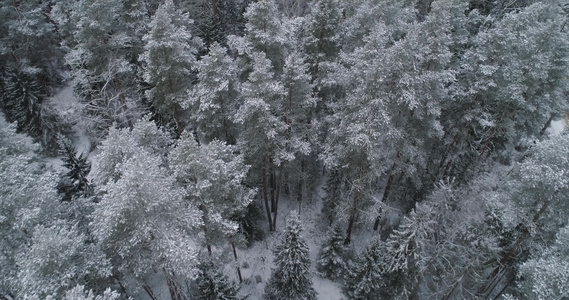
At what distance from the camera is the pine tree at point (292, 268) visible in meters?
18.9

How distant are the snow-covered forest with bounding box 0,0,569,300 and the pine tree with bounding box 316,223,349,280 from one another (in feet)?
0.38

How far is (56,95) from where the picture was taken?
104 ft

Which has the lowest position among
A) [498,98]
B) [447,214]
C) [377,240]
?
[377,240]

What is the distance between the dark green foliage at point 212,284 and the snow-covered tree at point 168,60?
9.66m

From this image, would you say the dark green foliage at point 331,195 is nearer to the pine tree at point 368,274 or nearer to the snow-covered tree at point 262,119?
the pine tree at point 368,274

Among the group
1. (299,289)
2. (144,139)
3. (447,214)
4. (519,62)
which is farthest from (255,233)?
(519,62)

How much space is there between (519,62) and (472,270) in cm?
1192

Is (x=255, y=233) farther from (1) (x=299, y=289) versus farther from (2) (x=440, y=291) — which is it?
(2) (x=440, y=291)

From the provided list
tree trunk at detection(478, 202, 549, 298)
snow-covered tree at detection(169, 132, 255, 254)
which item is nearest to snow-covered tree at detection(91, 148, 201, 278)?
snow-covered tree at detection(169, 132, 255, 254)

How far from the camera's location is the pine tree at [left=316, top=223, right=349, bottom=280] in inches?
863

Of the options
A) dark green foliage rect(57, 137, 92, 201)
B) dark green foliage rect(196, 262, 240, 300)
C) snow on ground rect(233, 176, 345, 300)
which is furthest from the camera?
snow on ground rect(233, 176, 345, 300)

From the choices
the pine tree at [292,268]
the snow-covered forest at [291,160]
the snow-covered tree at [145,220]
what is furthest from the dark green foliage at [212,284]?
the snow-covered tree at [145,220]

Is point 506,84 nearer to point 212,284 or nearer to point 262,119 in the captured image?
point 262,119

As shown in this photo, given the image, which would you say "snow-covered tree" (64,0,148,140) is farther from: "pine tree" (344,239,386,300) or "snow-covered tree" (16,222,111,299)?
"pine tree" (344,239,386,300)
